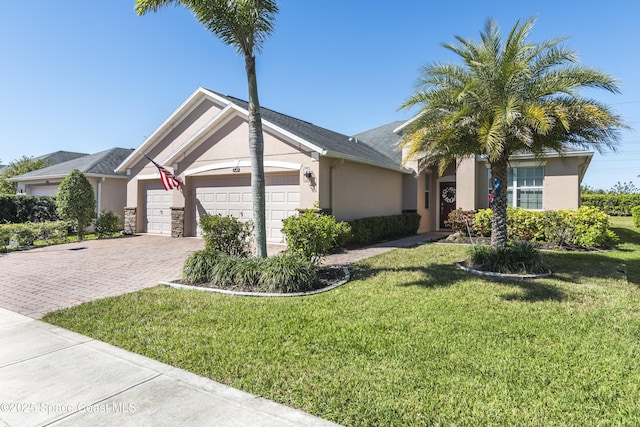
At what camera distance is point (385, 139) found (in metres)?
20.9

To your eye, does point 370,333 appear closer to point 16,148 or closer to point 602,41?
point 602,41

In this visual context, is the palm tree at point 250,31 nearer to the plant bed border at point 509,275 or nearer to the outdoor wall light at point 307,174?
the outdoor wall light at point 307,174

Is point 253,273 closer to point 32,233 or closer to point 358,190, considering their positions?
point 358,190

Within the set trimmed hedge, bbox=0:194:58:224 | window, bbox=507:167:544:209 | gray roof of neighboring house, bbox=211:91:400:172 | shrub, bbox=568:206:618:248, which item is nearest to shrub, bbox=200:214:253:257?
gray roof of neighboring house, bbox=211:91:400:172

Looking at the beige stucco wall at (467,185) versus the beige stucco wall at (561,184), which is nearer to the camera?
the beige stucco wall at (561,184)

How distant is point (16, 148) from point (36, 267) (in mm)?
28974

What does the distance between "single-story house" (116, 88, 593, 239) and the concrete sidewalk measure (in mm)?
8423

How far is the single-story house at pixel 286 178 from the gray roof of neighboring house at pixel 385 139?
215 mm

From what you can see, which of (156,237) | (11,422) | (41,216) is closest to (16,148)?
(41,216)

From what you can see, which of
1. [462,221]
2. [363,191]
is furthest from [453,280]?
[462,221]

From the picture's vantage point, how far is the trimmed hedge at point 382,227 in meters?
12.7

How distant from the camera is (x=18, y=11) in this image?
32.5 ft

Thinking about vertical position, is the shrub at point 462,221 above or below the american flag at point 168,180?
below

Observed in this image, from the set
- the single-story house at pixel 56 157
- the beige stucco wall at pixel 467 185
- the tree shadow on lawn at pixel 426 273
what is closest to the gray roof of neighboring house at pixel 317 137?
the beige stucco wall at pixel 467 185
